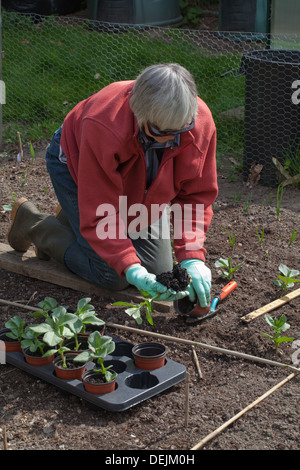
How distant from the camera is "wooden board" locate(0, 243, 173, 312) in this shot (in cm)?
305

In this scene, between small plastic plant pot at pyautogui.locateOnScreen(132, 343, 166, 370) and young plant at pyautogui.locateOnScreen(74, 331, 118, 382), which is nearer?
young plant at pyautogui.locateOnScreen(74, 331, 118, 382)

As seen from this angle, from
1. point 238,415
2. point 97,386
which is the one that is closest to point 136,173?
point 97,386

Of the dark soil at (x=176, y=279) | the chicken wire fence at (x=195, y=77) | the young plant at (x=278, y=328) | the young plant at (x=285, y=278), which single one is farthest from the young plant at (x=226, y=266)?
the chicken wire fence at (x=195, y=77)

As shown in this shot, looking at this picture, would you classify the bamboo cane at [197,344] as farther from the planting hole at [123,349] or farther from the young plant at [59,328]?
the young plant at [59,328]

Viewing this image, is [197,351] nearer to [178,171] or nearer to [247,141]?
[178,171]

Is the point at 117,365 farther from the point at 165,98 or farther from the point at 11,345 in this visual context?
the point at 165,98

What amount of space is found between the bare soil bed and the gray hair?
0.94m

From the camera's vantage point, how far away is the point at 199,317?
2844mm

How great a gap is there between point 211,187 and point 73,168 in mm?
615

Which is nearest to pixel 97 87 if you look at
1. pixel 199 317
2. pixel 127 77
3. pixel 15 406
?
pixel 127 77

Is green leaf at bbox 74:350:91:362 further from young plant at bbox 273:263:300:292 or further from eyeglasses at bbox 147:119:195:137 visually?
young plant at bbox 273:263:300:292

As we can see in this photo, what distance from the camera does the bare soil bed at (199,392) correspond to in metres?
2.16

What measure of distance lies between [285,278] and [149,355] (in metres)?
0.82

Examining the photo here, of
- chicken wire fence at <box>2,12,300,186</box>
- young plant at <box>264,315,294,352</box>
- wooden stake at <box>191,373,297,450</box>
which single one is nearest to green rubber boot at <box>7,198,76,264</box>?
young plant at <box>264,315,294,352</box>
